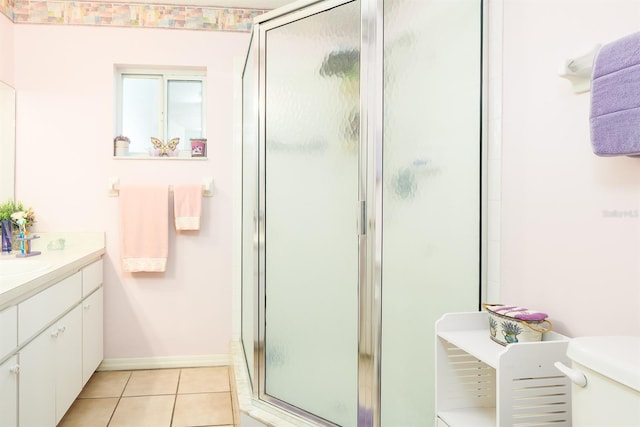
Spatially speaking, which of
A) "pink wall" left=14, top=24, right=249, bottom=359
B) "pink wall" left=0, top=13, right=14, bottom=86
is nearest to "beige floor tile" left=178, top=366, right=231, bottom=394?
"pink wall" left=14, top=24, right=249, bottom=359

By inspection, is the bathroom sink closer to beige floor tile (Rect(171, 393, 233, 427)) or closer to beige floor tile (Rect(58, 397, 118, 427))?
beige floor tile (Rect(58, 397, 118, 427))

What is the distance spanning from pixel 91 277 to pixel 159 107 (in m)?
1.18

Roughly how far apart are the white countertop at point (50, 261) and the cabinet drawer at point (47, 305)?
1.2 inches

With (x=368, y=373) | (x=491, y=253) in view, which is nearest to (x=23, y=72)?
(x=368, y=373)

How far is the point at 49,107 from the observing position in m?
2.69

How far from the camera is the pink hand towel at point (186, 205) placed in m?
2.72

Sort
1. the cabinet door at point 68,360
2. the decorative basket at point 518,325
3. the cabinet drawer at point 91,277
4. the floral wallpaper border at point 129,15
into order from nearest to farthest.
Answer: the decorative basket at point 518,325 < the cabinet door at point 68,360 < the cabinet drawer at point 91,277 < the floral wallpaper border at point 129,15

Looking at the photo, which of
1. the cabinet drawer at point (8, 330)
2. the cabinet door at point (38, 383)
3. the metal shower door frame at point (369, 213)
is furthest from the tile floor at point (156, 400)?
the metal shower door frame at point (369, 213)

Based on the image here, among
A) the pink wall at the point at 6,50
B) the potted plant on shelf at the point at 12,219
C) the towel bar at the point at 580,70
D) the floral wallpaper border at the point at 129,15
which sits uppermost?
the floral wallpaper border at the point at 129,15

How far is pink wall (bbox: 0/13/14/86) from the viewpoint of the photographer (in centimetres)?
250

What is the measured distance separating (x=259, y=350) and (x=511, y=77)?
149cm

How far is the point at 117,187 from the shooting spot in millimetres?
2703

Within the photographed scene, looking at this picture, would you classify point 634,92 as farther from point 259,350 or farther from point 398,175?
point 259,350

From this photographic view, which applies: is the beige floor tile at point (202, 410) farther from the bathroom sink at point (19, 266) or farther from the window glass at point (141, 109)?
Answer: the window glass at point (141, 109)
